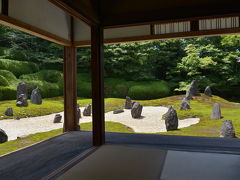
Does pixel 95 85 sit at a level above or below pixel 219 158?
above

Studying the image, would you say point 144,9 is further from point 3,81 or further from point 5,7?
point 3,81

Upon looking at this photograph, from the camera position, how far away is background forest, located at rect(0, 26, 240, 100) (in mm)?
10148

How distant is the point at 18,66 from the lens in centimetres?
1068

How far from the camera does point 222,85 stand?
1034cm

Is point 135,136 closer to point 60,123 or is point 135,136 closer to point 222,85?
point 60,123

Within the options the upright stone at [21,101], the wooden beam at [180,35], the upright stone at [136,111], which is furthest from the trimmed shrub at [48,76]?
the wooden beam at [180,35]

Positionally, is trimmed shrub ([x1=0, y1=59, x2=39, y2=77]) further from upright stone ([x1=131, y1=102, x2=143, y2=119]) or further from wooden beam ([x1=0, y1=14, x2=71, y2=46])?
wooden beam ([x1=0, y1=14, x2=71, y2=46])

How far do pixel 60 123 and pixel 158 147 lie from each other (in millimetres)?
5603

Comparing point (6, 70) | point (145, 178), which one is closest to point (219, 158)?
point (145, 178)

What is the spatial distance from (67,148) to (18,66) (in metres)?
8.74

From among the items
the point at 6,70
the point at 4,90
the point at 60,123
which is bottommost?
the point at 60,123

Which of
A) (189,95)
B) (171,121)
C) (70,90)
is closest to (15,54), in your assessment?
(70,90)

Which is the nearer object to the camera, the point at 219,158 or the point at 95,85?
the point at 219,158

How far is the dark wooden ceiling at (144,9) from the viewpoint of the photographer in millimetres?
2762
